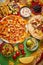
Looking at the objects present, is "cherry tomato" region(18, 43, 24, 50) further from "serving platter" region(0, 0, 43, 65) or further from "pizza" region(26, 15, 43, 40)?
"pizza" region(26, 15, 43, 40)

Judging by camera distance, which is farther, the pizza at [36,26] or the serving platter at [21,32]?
the pizza at [36,26]

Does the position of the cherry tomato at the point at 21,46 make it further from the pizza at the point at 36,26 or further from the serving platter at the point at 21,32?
the pizza at the point at 36,26

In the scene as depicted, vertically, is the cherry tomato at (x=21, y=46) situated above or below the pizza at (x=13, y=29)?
below

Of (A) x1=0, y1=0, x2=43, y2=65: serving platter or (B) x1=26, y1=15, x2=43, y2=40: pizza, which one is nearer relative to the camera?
(A) x1=0, y1=0, x2=43, y2=65: serving platter

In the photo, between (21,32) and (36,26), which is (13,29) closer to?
(21,32)

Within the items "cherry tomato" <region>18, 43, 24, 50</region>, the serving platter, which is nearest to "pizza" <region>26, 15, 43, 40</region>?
the serving platter

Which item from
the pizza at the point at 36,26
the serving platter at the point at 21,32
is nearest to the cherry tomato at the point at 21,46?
the serving platter at the point at 21,32
